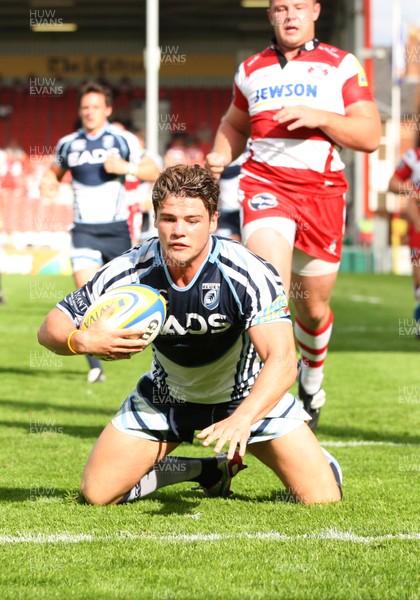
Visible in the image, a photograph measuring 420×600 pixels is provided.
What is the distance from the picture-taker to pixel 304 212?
20.7ft

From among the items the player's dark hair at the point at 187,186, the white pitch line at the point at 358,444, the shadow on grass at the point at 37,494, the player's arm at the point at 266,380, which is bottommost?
the white pitch line at the point at 358,444

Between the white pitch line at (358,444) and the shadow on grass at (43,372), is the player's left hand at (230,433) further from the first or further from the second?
the shadow on grass at (43,372)

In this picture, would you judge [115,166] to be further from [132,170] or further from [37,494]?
[37,494]

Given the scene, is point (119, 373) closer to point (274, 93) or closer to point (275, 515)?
point (274, 93)

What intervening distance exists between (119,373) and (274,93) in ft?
14.0

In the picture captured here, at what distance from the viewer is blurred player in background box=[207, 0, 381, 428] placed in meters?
6.13

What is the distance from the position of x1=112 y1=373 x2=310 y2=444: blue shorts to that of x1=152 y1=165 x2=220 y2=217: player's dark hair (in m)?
0.91

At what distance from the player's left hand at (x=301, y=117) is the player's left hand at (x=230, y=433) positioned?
6.91ft

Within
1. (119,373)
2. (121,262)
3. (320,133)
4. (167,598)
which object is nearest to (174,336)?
(121,262)

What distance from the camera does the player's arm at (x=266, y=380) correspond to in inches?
158

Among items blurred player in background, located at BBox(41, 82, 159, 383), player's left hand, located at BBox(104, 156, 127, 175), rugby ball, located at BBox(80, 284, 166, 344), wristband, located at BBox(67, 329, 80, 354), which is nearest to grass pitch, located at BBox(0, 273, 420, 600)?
wristband, located at BBox(67, 329, 80, 354)

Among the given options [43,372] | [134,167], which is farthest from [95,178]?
[43,372]

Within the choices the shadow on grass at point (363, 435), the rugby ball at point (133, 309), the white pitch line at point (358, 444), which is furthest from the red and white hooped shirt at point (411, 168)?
the rugby ball at point (133, 309)

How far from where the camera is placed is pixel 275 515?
454cm
